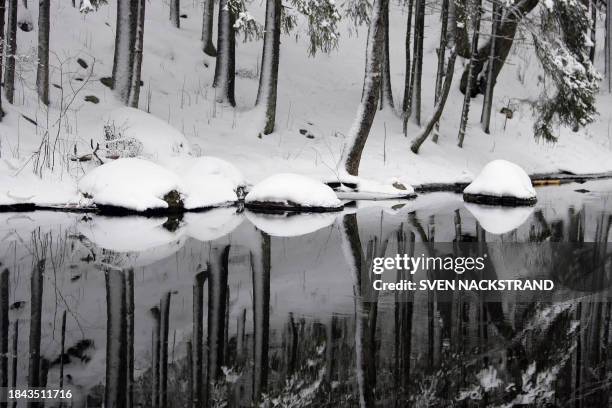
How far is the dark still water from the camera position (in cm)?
391

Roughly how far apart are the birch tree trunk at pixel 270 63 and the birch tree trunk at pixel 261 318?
11064 mm

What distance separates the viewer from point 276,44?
1888 cm

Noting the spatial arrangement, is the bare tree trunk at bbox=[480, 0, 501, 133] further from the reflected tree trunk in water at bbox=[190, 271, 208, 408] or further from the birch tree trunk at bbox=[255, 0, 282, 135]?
the reflected tree trunk in water at bbox=[190, 271, 208, 408]

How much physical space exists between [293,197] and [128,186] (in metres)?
2.93

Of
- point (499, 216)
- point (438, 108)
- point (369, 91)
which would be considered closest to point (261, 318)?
point (499, 216)

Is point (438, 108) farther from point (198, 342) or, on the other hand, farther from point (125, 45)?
point (198, 342)

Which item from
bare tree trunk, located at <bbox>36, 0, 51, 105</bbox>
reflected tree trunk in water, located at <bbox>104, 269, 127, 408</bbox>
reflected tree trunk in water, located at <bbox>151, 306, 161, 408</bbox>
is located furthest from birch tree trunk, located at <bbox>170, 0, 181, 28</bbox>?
reflected tree trunk in water, located at <bbox>151, 306, 161, 408</bbox>

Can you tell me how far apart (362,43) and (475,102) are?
6.03 meters

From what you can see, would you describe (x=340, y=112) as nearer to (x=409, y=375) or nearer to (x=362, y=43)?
(x=362, y=43)

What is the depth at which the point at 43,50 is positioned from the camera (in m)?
16.7

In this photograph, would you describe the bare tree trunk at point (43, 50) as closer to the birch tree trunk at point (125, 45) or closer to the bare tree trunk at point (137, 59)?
the birch tree trunk at point (125, 45)

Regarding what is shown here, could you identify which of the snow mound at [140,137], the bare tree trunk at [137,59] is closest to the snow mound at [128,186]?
the snow mound at [140,137]

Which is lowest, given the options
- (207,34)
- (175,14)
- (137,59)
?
(137,59)

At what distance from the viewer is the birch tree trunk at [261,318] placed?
13.3ft
